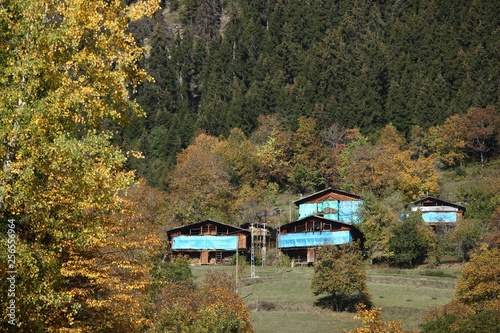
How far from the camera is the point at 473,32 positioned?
6043 inches

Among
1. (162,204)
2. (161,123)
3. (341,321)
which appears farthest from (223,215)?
(161,123)

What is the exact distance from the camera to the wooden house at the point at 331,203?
322ft

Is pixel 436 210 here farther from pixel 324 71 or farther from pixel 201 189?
pixel 324 71

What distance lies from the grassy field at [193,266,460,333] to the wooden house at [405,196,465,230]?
18.1 metres

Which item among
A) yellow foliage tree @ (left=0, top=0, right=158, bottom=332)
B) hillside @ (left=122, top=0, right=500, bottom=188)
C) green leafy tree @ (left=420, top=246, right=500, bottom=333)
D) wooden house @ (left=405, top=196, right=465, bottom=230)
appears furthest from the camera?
hillside @ (left=122, top=0, right=500, bottom=188)

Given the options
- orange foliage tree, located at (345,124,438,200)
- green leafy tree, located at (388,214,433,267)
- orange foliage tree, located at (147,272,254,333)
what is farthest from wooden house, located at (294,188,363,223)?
orange foliage tree, located at (147,272,254,333)

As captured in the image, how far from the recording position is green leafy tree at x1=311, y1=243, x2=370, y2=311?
59.6 metres

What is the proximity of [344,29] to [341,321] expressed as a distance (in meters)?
125

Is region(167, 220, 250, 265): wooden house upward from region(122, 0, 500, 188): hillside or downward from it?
downward

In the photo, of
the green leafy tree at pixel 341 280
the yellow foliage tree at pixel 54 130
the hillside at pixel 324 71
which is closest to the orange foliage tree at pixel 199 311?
the green leafy tree at pixel 341 280

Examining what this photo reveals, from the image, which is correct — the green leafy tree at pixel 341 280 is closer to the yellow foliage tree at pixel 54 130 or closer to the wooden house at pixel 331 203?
the wooden house at pixel 331 203

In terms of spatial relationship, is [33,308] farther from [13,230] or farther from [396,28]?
[396,28]

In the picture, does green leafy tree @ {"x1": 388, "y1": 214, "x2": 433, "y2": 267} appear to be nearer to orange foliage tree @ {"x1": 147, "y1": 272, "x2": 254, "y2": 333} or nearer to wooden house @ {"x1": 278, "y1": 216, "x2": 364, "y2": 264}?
wooden house @ {"x1": 278, "y1": 216, "x2": 364, "y2": 264}

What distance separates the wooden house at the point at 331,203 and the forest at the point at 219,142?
4.03m
